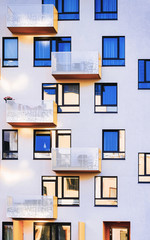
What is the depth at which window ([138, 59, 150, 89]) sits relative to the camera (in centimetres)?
3047

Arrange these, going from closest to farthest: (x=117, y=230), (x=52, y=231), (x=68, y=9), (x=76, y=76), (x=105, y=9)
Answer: (x=76, y=76)
(x=52, y=231)
(x=105, y=9)
(x=68, y=9)
(x=117, y=230)

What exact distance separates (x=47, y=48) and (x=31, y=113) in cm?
398

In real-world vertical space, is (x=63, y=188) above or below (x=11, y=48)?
below

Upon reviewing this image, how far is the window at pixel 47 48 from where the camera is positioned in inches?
1219

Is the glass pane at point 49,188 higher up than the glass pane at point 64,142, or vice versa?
the glass pane at point 64,142

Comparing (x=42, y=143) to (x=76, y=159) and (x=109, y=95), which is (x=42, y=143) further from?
(x=109, y=95)

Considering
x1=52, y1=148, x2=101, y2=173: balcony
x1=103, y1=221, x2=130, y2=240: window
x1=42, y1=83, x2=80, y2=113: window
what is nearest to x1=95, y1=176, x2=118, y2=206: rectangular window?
x1=52, y1=148, x2=101, y2=173: balcony

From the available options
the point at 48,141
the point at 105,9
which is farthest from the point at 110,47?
the point at 48,141

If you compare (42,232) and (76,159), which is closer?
(76,159)

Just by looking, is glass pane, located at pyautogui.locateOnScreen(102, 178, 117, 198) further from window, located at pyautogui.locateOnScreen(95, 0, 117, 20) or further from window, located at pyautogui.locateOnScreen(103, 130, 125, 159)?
window, located at pyautogui.locateOnScreen(95, 0, 117, 20)

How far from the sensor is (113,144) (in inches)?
1197

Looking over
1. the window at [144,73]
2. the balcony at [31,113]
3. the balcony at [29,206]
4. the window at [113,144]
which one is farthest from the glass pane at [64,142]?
the window at [144,73]

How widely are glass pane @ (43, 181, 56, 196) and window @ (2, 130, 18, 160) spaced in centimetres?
222

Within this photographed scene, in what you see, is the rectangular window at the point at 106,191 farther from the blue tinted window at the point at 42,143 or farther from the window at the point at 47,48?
the window at the point at 47,48
